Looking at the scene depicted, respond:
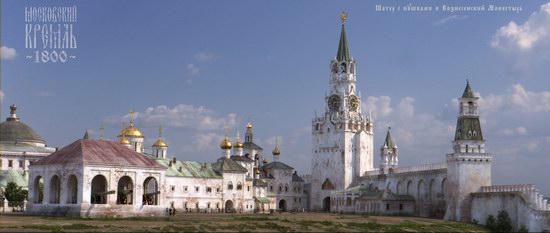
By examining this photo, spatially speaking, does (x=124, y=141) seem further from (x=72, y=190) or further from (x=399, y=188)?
(x=399, y=188)

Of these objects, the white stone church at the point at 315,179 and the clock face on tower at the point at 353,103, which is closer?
the white stone church at the point at 315,179

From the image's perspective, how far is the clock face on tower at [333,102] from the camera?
11694cm

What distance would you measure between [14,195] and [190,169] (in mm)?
27345

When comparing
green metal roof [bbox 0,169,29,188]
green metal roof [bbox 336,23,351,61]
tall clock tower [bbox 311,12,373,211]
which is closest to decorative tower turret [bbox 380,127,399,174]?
tall clock tower [bbox 311,12,373,211]

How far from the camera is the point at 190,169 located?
328ft

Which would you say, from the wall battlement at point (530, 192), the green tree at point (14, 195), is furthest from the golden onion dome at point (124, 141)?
the wall battlement at point (530, 192)

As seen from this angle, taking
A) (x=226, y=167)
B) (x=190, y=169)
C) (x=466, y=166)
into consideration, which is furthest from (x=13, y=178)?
(x=466, y=166)

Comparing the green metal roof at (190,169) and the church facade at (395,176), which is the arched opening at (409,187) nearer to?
the church facade at (395,176)

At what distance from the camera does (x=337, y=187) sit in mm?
113000

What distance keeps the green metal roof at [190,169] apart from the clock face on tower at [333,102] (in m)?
24.0

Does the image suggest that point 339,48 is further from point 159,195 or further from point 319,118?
point 159,195

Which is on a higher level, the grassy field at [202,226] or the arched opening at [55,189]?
the arched opening at [55,189]

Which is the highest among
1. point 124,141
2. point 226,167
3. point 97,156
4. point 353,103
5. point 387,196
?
point 353,103

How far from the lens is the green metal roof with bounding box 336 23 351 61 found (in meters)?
118
